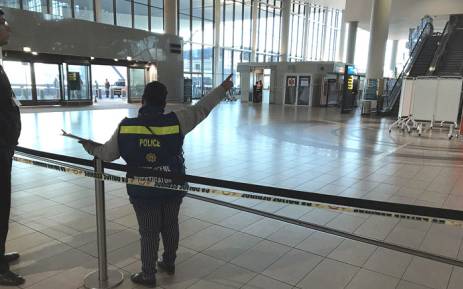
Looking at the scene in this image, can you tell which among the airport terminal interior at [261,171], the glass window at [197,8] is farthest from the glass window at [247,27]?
the airport terminal interior at [261,171]

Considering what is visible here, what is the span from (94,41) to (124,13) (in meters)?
5.01

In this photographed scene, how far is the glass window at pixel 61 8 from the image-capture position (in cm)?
1948

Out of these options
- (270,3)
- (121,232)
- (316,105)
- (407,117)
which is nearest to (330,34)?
(270,3)

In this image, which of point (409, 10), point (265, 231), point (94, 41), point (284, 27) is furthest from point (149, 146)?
point (284, 27)

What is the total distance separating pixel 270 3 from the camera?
33.6 meters

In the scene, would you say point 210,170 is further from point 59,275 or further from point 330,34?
point 330,34

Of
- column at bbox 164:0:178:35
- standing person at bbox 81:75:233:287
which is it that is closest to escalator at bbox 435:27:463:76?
column at bbox 164:0:178:35

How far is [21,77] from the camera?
17.5m

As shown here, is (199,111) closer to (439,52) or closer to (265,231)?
(265,231)

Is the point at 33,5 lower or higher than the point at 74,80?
higher

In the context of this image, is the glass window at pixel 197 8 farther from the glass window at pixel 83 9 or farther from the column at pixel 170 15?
the glass window at pixel 83 9

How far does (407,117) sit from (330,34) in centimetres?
3387

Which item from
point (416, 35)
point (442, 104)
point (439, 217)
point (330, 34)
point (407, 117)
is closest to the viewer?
→ point (439, 217)

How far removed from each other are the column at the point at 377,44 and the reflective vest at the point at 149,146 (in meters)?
16.7
